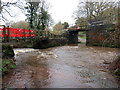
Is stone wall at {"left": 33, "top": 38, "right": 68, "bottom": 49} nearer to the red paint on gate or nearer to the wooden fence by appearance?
the wooden fence

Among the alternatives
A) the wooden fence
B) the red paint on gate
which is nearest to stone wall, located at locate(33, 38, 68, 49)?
the wooden fence

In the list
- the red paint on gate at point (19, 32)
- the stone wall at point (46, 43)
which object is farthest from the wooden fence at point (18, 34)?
the stone wall at point (46, 43)

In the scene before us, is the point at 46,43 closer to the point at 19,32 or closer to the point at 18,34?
the point at 19,32

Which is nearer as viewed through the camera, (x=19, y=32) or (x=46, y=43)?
(x=19, y=32)

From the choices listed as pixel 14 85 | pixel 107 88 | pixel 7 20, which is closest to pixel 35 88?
pixel 14 85

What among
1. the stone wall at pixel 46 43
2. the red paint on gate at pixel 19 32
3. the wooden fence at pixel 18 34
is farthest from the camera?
the stone wall at pixel 46 43

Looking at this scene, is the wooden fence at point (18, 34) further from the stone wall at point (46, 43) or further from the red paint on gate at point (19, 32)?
the stone wall at point (46, 43)

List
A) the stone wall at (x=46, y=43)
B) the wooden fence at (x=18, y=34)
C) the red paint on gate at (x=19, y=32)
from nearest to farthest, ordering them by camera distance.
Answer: the wooden fence at (x=18, y=34) → the red paint on gate at (x=19, y=32) → the stone wall at (x=46, y=43)

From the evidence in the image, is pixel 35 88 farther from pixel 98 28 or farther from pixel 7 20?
pixel 98 28

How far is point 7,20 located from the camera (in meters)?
7.07

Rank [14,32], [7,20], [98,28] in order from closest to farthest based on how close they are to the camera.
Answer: [7,20] < [14,32] < [98,28]

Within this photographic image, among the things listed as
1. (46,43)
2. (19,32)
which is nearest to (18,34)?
(19,32)

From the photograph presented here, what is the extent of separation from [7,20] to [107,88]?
698cm

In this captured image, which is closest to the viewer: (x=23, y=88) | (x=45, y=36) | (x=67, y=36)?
(x=23, y=88)
